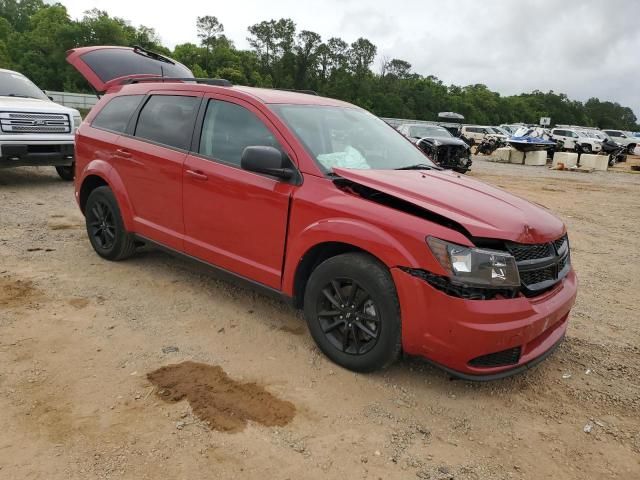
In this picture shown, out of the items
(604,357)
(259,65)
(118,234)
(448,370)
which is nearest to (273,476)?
(448,370)

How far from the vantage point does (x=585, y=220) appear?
9164 millimetres

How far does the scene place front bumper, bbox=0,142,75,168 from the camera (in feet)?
26.1

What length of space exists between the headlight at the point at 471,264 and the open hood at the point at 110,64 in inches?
161

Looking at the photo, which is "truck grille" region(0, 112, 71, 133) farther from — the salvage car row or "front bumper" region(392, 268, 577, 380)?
"front bumper" region(392, 268, 577, 380)

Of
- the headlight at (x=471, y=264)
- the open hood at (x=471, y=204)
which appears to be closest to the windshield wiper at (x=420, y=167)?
the open hood at (x=471, y=204)

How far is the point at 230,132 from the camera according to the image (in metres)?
3.89

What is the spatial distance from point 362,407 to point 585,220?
785cm

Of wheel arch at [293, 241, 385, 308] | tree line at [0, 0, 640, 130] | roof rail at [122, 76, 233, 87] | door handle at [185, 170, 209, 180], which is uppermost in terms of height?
tree line at [0, 0, 640, 130]

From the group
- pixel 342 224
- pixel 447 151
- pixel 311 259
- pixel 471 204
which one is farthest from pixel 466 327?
pixel 447 151

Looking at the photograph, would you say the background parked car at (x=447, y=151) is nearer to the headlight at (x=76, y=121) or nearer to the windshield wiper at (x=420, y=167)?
the headlight at (x=76, y=121)

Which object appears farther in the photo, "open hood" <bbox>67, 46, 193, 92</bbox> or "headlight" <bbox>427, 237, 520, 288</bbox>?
"open hood" <bbox>67, 46, 193, 92</bbox>

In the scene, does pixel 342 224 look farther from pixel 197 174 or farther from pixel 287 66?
pixel 287 66

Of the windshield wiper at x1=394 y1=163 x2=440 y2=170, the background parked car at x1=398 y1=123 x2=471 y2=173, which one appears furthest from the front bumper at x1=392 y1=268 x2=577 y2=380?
the background parked car at x1=398 y1=123 x2=471 y2=173

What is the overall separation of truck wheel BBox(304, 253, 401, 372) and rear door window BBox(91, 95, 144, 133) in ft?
8.67
